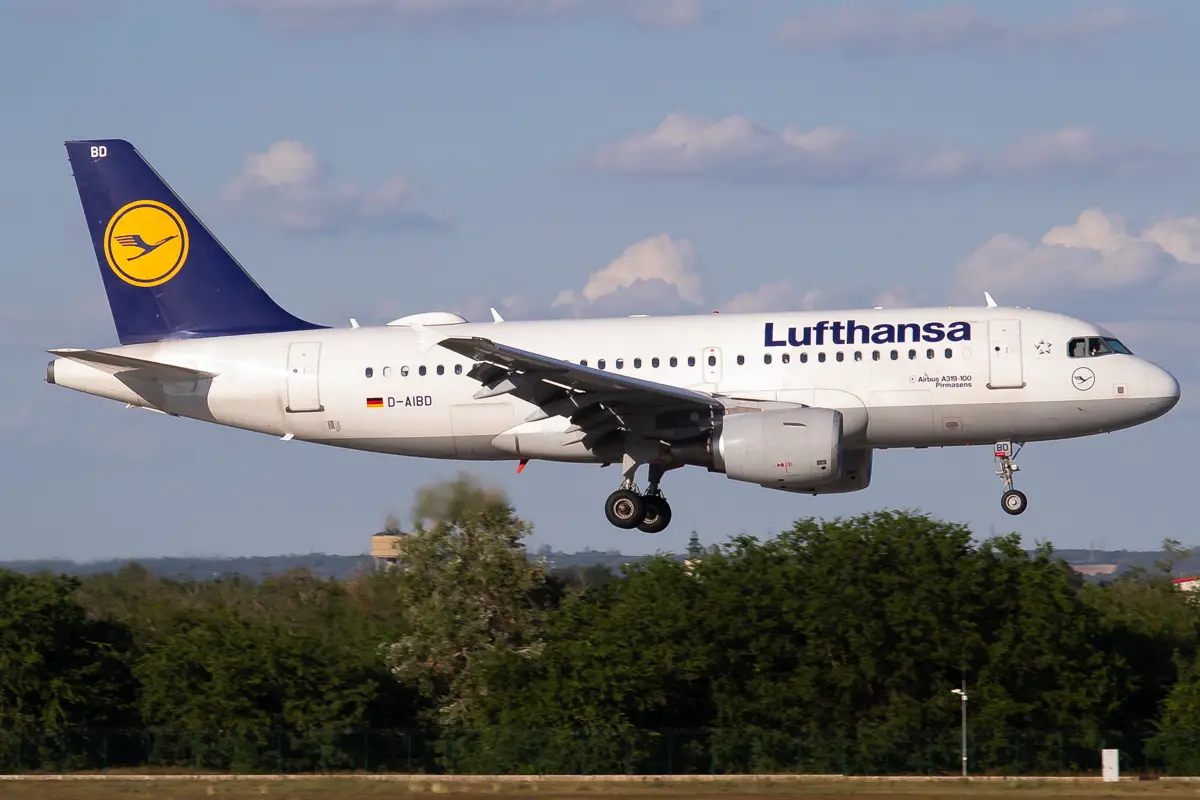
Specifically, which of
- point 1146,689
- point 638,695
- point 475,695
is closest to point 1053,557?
point 1146,689

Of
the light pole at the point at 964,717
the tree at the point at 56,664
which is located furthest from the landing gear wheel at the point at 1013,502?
the tree at the point at 56,664

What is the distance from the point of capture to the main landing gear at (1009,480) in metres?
40.2

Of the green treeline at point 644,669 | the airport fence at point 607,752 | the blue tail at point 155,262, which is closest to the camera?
the blue tail at point 155,262

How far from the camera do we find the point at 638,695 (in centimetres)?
5531

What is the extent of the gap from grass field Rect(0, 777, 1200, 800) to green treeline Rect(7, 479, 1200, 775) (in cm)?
631

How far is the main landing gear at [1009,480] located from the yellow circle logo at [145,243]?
1996 cm

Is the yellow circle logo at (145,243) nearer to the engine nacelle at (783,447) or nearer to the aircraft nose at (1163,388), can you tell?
the engine nacelle at (783,447)

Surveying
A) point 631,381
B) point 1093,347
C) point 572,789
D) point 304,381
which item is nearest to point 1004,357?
point 1093,347

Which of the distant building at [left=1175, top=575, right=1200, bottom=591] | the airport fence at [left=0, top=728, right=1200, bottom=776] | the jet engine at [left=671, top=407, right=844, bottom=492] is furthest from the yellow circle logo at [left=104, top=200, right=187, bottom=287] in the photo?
the distant building at [left=1175, top=575, right=1200, bottom=591]

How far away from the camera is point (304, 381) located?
42.2 m

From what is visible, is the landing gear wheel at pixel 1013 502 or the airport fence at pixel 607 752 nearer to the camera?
the landing gear wheel at pixel 1013 502

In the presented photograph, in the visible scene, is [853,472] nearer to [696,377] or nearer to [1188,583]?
[696,377]

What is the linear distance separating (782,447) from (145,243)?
17.1 metres

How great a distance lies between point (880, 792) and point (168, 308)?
65.7 ft
